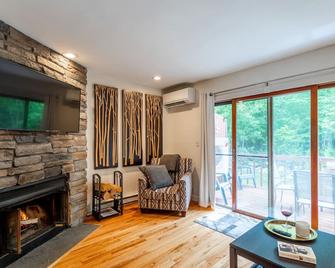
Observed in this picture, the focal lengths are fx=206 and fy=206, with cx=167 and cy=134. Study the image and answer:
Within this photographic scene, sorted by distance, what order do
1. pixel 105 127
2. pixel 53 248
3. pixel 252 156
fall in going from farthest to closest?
1. pixel 105 127
2. pixel 252 156
3. pixel 53 248

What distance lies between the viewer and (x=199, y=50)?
8.38ft

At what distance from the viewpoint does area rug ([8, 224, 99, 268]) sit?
1993mm

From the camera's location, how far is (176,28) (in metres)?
2.04

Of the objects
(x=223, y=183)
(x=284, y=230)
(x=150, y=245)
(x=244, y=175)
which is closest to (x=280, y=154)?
(x=244, y=175)

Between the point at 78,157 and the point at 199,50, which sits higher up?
the point at 199,50

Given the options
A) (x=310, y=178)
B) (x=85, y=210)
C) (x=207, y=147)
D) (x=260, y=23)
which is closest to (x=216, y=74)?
(x=207, y=147)

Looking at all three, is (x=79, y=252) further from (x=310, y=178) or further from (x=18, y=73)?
(x=310, y=178)

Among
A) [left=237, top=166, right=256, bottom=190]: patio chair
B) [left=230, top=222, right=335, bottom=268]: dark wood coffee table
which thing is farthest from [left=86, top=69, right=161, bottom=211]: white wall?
[left=230, top=222, right=335, bottom=268]: dark wood coffee table

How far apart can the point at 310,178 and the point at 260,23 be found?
A: 6.58 ft

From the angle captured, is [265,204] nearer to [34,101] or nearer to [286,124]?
[286,124]

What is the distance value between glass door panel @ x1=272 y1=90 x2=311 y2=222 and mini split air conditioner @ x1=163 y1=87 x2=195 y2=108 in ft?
4.63

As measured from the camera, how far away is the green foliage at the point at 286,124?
254 centimetres

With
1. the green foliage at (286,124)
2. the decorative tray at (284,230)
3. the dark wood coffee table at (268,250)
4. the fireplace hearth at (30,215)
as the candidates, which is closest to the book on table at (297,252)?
the dark wood coffee table at (268,250)

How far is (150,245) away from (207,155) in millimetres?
1818
